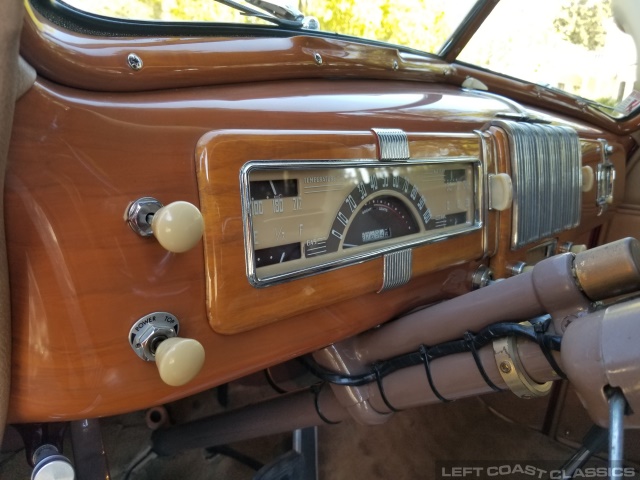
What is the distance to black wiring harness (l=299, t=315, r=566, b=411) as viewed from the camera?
0.67 meters

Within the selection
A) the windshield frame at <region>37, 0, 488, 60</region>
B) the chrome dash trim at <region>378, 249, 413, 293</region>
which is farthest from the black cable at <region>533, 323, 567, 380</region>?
the windshield frame at <region>37, 0, 488, 60</region>

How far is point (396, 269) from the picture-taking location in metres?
0.87

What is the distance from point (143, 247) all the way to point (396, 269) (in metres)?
0.44

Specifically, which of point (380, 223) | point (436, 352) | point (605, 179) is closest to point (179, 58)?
point (380, 223)

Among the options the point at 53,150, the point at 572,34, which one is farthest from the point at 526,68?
the point at 53,150

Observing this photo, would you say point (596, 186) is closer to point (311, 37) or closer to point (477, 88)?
point (477, 88)

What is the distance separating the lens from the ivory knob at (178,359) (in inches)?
21.7

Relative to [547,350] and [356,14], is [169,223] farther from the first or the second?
[356,14]

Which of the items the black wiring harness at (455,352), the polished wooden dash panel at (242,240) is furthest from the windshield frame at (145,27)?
the black wiring harness at (455,352)

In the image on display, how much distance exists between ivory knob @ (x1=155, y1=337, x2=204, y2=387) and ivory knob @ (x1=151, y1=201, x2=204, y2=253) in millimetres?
104

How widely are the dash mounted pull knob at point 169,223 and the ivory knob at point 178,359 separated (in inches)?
4.0

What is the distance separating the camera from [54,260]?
52cm

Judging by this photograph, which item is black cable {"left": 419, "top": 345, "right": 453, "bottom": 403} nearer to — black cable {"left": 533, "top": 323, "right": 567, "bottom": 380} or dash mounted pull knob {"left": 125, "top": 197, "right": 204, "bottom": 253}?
black cable {"left": 533, "top": 323, "right": 567, "bottom": 380}

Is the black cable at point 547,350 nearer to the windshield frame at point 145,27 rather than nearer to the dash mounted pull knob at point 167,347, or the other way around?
the dash mounted pull knob at point 167,347
